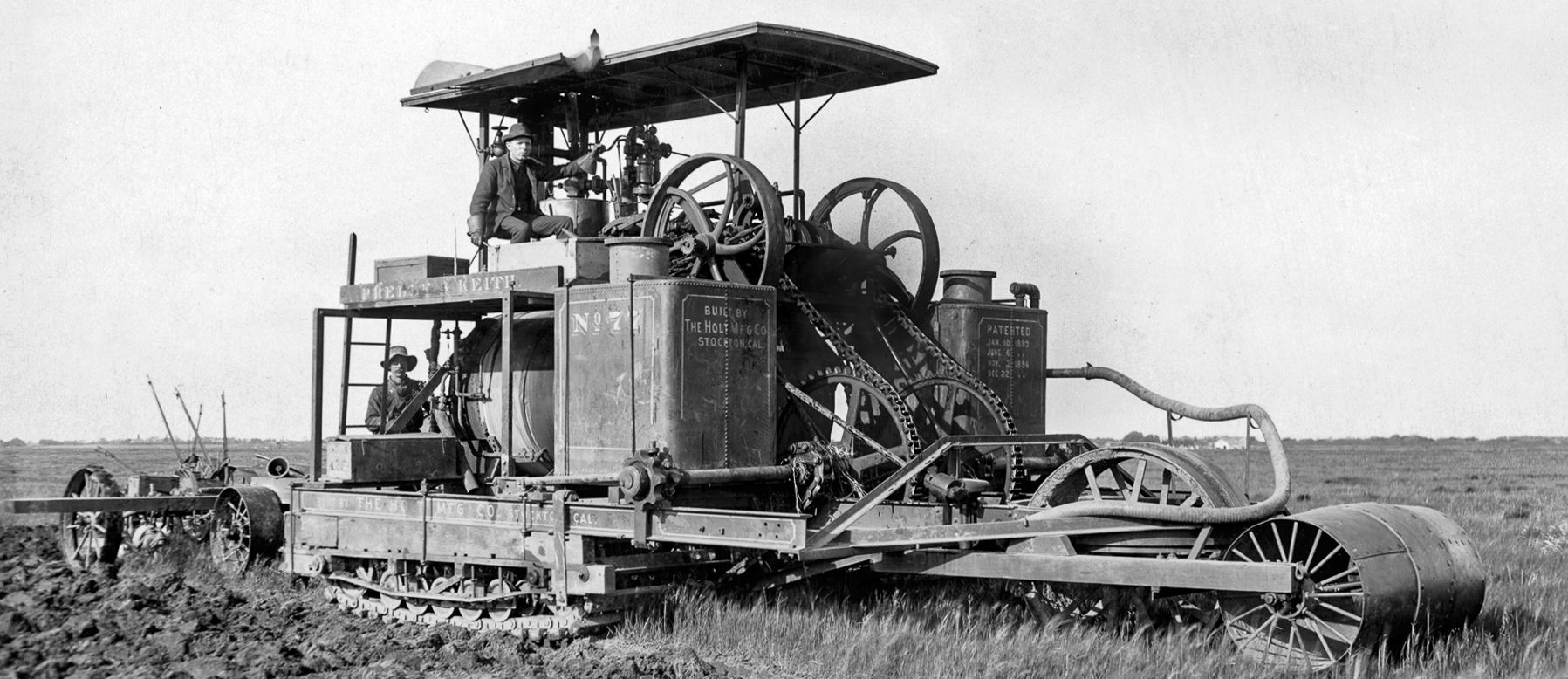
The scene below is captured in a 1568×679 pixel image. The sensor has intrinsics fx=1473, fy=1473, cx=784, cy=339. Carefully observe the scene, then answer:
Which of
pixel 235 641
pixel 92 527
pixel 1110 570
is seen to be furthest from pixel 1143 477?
pixel 92 527

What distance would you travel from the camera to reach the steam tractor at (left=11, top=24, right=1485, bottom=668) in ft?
28.5

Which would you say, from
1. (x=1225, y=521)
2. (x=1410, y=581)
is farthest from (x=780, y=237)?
(x=1410, y=581)

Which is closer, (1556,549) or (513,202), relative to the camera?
(513,202)

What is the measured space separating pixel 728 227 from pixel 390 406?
4773 mm

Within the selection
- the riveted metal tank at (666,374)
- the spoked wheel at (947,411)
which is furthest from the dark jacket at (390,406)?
the spoked wheel at (947,411)

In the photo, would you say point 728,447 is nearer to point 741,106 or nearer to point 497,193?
point 741,106

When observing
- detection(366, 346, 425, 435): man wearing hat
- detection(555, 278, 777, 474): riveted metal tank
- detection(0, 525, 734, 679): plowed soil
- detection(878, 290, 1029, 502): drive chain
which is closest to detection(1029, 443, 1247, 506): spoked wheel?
detection(878, 290, 1029, 502): drive chain

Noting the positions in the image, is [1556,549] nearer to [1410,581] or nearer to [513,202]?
[1410,581]

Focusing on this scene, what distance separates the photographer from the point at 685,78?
13.4 meters

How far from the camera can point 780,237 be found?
11438mm

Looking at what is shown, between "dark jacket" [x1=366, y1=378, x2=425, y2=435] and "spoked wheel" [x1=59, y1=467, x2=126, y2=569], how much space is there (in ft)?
8.37

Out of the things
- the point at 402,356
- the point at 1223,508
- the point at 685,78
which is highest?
the point at 685,78

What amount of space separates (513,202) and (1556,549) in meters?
10.8

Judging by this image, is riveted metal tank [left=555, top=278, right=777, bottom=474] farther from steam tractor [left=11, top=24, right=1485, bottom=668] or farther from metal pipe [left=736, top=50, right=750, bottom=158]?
metal pipe [left=736, top=50, right=750, bottom=158]
